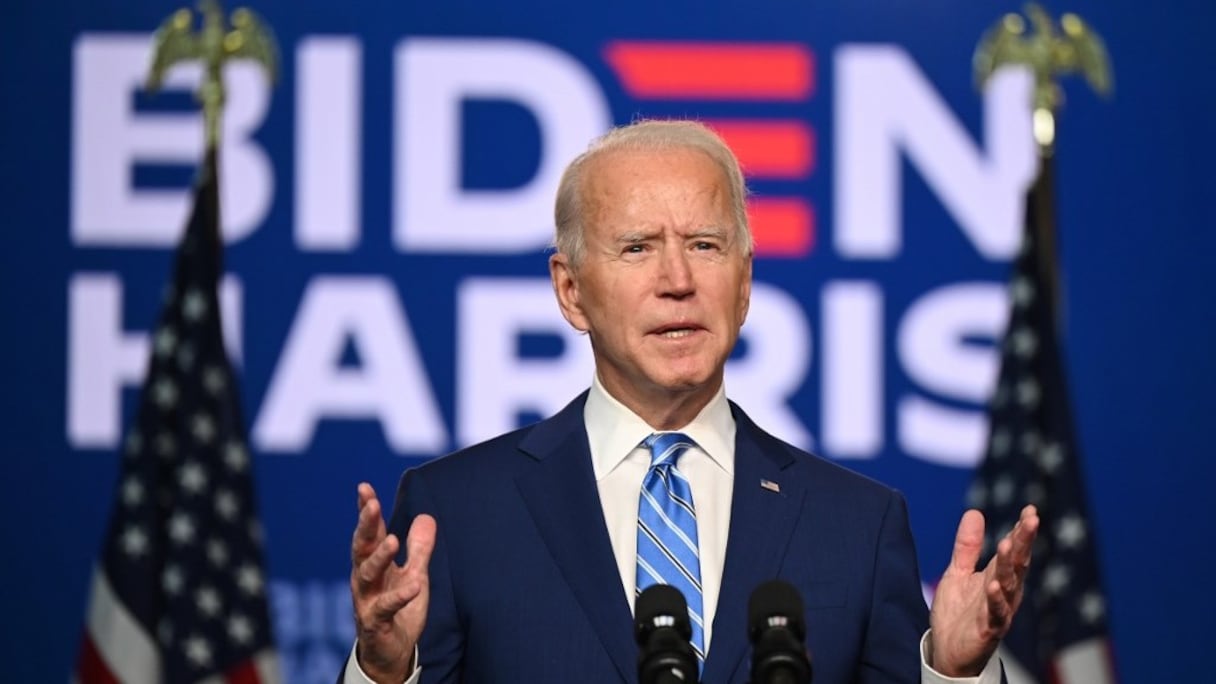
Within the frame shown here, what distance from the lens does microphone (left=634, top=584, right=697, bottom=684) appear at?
1.75 m

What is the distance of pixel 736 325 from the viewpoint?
2.51 metres

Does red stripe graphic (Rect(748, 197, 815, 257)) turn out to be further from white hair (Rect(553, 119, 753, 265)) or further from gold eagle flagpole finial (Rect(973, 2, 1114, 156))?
white hair (Rect(553, 119, 753, 265))

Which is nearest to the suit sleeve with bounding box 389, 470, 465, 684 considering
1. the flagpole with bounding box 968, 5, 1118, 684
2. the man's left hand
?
the man's left hand

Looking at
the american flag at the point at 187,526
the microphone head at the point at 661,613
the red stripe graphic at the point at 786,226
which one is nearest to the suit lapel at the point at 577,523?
the microphone head at the point at 661,613

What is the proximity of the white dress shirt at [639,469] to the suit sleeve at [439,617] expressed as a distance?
0.23 meters

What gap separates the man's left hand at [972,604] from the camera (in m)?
2.11

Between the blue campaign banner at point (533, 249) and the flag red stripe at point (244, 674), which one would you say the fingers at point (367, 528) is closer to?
the flag red stripe at point (244, 674)

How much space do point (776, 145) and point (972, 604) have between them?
10.5 ft

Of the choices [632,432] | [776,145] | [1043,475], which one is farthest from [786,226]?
[632,432]

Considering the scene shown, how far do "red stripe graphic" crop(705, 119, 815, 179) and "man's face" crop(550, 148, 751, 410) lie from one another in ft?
9.07

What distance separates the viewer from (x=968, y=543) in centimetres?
221

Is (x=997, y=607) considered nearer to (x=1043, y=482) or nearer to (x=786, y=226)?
(x=1043, y=482)

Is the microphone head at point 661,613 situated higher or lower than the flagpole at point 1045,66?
lower

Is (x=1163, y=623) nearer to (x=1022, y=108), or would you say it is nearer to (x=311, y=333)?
(x=1022, y=108)
